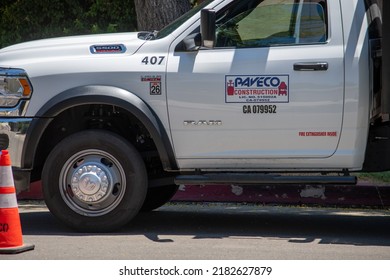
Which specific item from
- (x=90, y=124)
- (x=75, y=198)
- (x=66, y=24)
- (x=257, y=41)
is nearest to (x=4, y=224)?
(x=75, y=198)

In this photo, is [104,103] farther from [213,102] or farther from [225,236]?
[225,236]

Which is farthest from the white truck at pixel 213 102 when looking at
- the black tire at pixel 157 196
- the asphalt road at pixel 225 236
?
the black tire at pixel 157 196

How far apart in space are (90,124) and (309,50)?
2.05m

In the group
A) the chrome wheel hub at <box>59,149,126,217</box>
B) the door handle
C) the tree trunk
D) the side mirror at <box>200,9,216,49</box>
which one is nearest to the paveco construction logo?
the door handle

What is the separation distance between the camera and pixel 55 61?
7.72 metres

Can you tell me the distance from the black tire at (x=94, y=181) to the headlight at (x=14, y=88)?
0.53 meters

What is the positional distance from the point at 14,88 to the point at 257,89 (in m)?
2.08

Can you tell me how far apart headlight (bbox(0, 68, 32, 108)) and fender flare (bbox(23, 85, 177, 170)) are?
22 cm

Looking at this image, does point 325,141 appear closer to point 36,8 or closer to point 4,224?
point 4,224

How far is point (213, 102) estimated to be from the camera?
750 centimetres

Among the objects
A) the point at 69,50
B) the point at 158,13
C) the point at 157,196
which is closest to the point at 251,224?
the point at 157,196

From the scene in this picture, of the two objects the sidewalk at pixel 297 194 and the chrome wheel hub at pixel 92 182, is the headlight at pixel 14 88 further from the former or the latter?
the sidewalk at pixel 297 194

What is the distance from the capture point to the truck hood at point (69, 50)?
7754 millimetres

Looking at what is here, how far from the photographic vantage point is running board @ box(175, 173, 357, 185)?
7.45m
